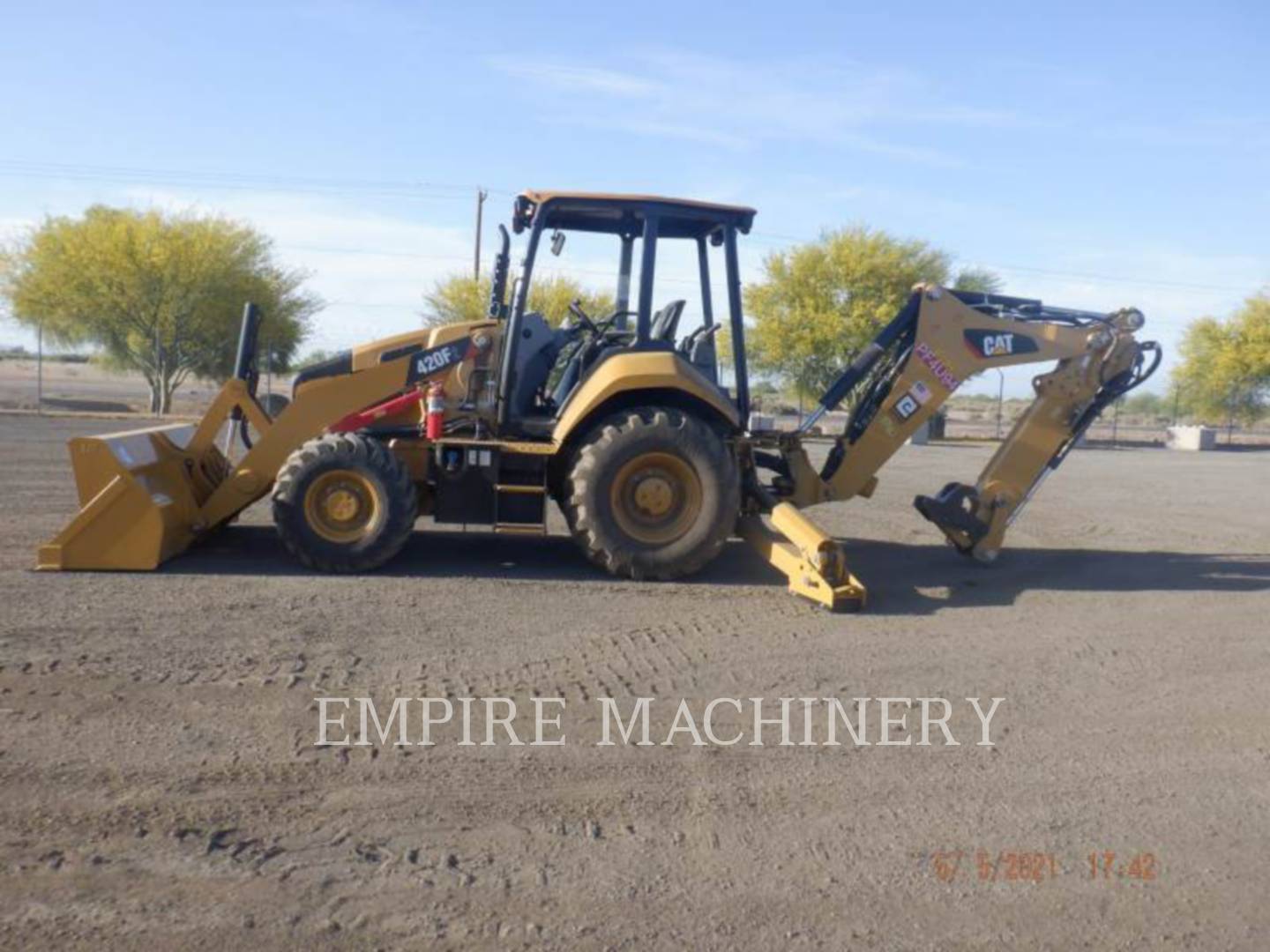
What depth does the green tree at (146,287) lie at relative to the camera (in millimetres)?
36000

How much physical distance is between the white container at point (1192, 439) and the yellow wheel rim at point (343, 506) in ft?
123

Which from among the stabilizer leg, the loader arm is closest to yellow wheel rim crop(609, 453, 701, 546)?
the stabilizer leg

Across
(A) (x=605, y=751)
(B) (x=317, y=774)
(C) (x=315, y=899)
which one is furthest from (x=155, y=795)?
(A) (x=605, y=751)

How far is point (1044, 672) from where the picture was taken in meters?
6.85

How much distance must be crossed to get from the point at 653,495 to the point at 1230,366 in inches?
1858

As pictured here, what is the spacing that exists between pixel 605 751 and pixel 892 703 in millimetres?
1706

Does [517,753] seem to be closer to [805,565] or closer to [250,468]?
[805,565]

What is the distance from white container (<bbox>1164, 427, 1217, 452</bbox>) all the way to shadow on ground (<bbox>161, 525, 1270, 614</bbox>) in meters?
32.4

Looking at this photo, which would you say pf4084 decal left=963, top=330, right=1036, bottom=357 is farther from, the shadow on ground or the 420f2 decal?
the 420f2 decal

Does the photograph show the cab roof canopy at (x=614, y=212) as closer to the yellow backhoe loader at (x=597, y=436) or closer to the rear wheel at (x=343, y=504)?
the yellow backhoe loader at (x=597, y=436)

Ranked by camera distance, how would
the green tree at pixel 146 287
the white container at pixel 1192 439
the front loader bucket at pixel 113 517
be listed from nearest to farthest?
the front loader bucket at pixel 113 517, the green tree at pixel 146 287, the white container at pixel 1192 439

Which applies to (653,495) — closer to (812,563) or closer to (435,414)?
(812,563)

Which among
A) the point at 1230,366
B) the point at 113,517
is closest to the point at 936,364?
the point at 113,517

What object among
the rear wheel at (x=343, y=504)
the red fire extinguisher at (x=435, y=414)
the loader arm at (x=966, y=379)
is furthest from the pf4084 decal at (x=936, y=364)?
the rear wheel at (x=343, y=504)
